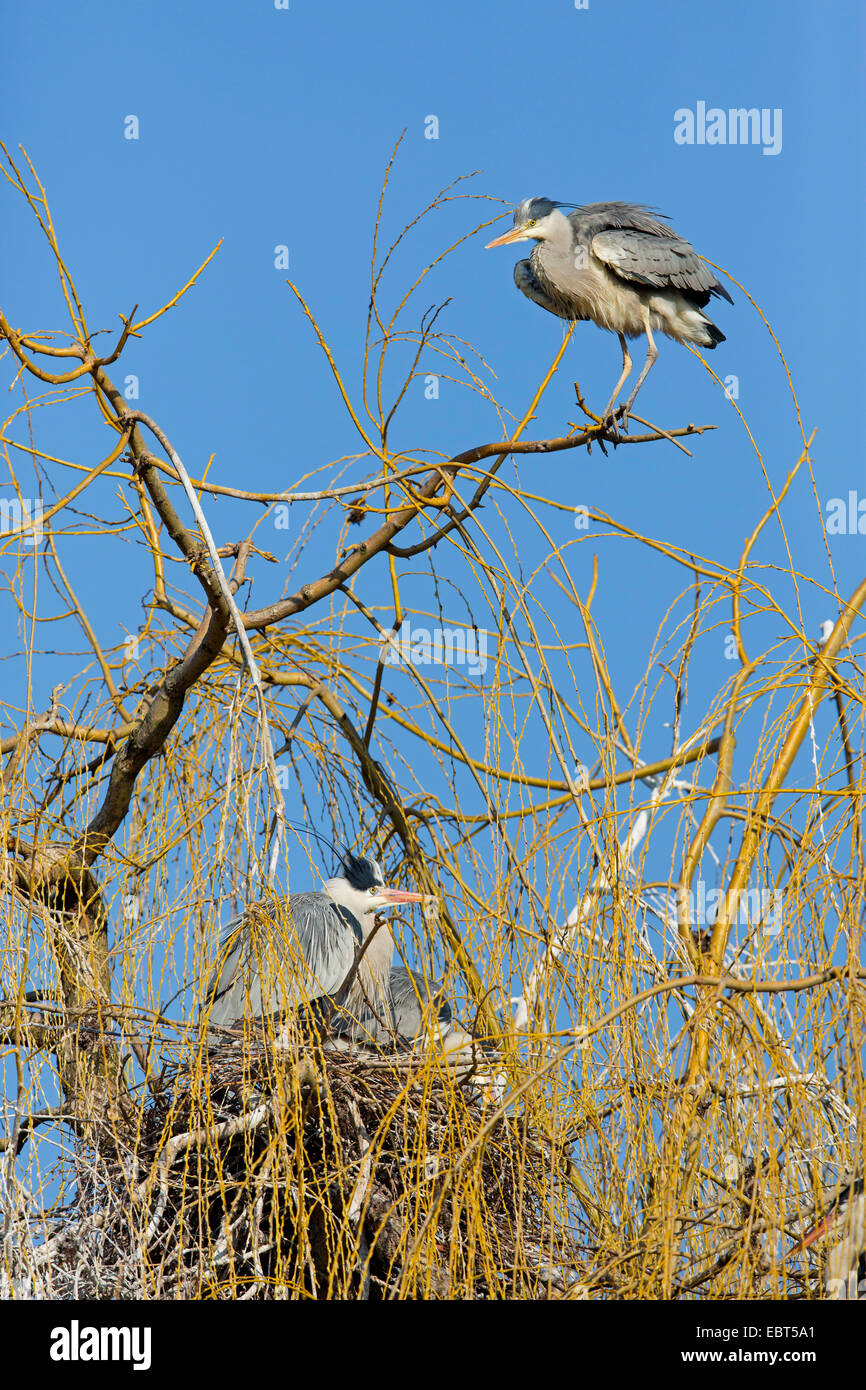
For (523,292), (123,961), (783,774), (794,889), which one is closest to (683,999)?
(794,889)

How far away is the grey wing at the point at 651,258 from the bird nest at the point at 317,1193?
8.42 feet

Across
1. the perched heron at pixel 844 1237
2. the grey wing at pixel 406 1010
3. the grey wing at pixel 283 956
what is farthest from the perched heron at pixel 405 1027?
the perched heron at pixel 844 1237

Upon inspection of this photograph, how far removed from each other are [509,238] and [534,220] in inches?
4.0

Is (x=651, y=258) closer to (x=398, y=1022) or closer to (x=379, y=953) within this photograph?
(x=379, y=953)

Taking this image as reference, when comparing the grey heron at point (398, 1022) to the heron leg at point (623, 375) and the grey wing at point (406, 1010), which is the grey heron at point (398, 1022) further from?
the heron leg at point (623, 375)

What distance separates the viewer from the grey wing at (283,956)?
2.12m

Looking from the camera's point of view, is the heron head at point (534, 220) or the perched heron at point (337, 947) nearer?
the perched heron at point (337, 947)

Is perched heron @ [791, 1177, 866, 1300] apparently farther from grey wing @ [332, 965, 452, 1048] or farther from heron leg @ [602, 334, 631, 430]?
heron leg @ [602, 334, 631, 430]

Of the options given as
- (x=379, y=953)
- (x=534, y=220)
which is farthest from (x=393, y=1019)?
(x=534, y=220)

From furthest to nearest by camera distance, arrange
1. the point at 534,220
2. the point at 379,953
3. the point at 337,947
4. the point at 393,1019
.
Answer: the point at 534,220 → the point at 379,953 → the point at 393,1019 → the point at 337,947

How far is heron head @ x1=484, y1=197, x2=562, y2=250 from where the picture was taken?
439 cm

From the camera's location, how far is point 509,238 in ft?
14.6
